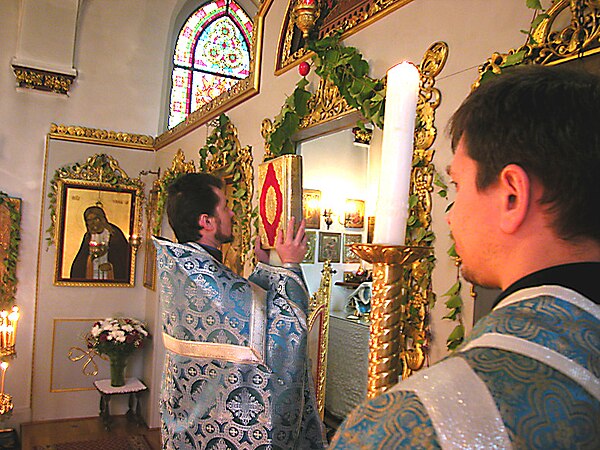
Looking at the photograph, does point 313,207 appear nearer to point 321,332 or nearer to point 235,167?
point 235,167

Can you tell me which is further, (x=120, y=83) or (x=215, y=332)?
(x=120, y=83)

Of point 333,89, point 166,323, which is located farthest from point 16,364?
point 333,89

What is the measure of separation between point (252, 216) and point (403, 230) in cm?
245

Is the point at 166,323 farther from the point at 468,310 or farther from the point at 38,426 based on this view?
the point at 38,426

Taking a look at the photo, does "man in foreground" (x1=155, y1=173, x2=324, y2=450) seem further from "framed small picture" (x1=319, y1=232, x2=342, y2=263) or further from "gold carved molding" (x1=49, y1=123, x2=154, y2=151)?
"gold carved molding" (x1=49, y1=123, x2=154, y2=151)

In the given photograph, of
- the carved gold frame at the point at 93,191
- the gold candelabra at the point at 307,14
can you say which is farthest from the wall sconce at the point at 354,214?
the gold candelabra at the point at 307,14

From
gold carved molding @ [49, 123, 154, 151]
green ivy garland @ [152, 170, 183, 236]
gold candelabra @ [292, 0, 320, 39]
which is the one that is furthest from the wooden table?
gold candelabra @ [292, 0, 320, 39]

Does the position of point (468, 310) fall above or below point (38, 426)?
above

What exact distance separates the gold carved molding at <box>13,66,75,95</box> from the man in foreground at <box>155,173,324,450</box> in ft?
14.6

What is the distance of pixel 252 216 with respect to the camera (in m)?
3.36

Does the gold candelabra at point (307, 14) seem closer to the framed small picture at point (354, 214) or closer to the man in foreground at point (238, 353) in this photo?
the man in foreground at point (238, 353)

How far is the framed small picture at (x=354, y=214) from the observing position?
6656 mm

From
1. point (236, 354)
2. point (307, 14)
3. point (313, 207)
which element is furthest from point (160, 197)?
point (236, 354)

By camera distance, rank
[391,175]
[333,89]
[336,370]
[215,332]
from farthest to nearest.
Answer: [336,370]
[333,89]
[215,332]
[391,175]
